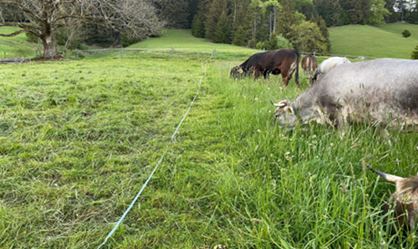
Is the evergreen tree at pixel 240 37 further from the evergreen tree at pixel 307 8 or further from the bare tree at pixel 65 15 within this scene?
the bare tree at pixel 65 15

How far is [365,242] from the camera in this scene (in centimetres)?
166

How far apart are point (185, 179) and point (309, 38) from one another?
5276 cm

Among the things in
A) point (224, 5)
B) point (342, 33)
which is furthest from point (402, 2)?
point (224, 5)

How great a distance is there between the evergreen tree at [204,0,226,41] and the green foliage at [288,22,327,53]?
1974 centimetres

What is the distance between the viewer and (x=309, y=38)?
4762 cm

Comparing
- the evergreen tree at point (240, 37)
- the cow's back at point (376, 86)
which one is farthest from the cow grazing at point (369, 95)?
the evergreen tree at point (240, 37)

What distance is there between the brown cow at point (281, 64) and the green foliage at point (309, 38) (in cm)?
4319

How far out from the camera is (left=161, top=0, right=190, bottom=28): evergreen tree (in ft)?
206

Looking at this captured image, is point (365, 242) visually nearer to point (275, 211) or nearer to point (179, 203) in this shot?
point (275, 211)

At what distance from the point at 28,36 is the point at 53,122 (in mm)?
41207

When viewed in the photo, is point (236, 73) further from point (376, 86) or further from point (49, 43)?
point (49, 43)

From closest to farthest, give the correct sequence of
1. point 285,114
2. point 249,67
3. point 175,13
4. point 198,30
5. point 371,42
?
point 285,114
point 249,67
point 371,42
point 198,30
point 175,13

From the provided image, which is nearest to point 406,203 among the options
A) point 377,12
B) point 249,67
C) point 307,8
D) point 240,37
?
point 249,67

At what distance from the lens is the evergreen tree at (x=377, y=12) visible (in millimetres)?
72625
